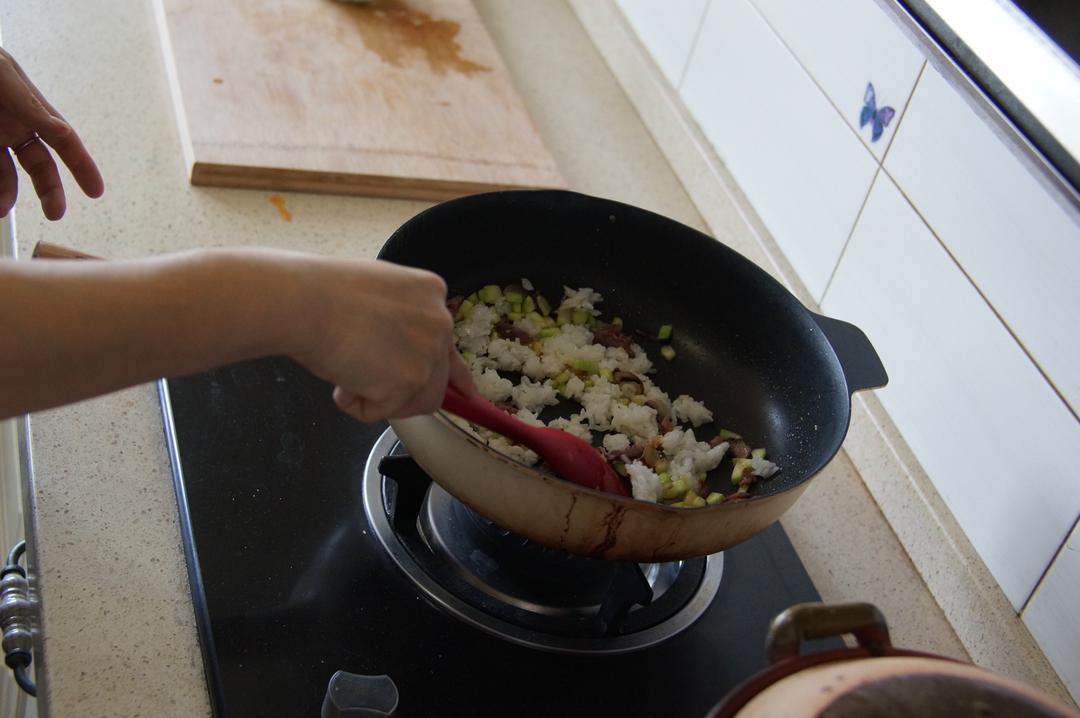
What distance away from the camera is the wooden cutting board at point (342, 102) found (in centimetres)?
120

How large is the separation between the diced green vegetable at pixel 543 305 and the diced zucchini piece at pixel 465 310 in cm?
7

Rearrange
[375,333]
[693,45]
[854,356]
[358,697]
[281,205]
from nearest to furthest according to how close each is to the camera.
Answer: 1. [375,333]
2. [358,697]
3. [854,356]
4. [281,205]
5. [693,45]

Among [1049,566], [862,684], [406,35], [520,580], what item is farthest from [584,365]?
[406,35]

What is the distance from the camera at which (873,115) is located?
1095mm

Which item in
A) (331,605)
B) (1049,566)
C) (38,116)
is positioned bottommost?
(331,605)

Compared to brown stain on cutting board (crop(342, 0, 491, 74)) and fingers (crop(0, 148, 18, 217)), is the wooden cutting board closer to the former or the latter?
brown stain on cutting board (crop(342, 0, 491, 74))

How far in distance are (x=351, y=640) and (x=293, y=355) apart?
0.30 meters

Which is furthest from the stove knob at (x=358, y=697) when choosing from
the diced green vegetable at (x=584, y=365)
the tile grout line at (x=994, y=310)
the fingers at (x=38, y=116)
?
the tile grout line at (x=994, y=310)

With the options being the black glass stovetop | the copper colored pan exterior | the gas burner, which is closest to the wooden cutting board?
the black glass stovetop

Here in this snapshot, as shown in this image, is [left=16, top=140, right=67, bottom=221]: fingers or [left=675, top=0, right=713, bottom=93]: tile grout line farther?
[left=675, top=0, right=713, bottom=93]: tile grout line

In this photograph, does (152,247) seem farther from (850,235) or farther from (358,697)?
(850,235)

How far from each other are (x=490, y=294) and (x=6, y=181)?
16.5 inches

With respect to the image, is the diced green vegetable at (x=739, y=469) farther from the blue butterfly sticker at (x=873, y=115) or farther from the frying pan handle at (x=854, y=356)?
the blue butterfly sticker at (x=873, y=115)

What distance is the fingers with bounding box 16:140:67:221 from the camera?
865mm
